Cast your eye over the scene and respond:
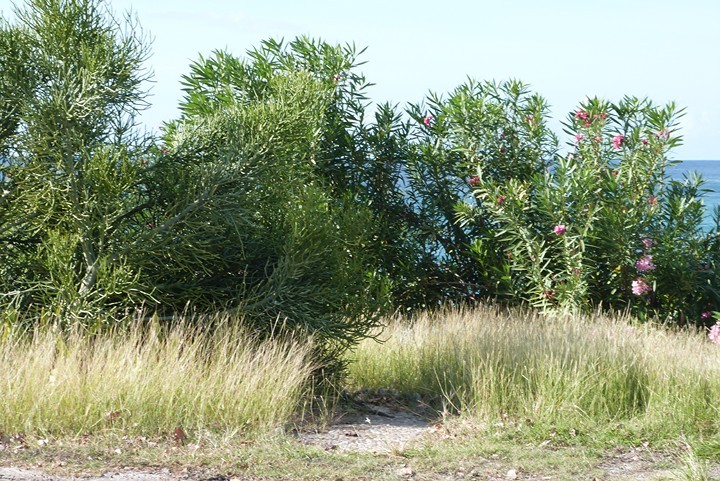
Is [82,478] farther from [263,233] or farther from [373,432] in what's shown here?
[263,233]

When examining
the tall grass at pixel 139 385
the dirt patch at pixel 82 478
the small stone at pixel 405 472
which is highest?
the tall grass at pixel 139 385

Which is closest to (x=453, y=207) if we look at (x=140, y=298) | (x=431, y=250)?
(x=431, y=250)

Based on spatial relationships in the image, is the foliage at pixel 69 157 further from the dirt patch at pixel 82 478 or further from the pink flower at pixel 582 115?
the pink flower at pixel 582 115

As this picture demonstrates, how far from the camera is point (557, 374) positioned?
7.28 meters

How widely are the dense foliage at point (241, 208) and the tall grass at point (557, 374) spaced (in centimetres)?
64

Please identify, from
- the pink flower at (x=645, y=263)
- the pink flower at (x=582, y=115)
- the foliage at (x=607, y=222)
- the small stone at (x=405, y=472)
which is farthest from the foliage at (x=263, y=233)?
the pink flower at (x=582, y=115)

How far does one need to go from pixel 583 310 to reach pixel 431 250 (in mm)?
2330

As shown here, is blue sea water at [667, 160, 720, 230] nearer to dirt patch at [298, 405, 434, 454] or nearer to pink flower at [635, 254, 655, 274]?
pink flower at [635, 254, 655, 274]

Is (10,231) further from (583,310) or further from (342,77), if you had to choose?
(583,310)

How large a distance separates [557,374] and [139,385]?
3.33 meters

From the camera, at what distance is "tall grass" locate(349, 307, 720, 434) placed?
23.3 ft

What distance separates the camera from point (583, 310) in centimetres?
1083

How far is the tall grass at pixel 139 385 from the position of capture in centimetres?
652

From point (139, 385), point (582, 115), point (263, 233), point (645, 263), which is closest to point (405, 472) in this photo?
point (139, 385)
